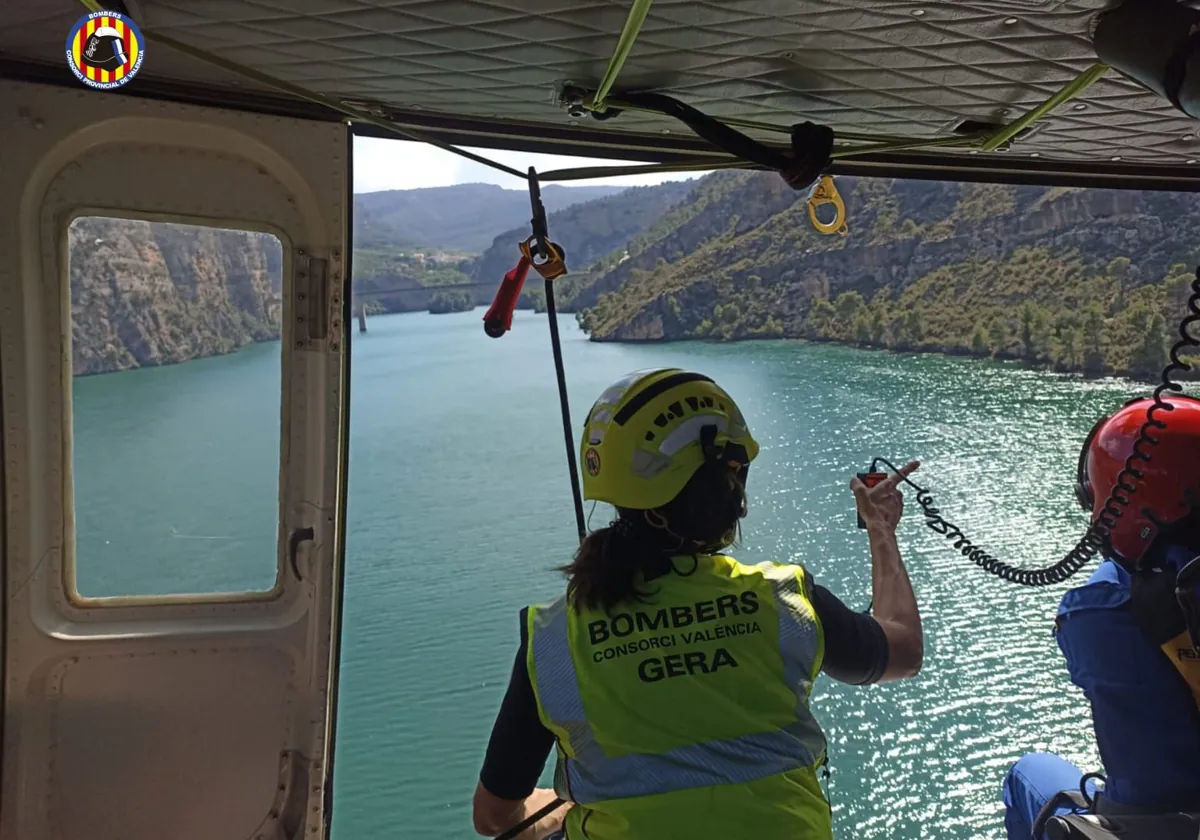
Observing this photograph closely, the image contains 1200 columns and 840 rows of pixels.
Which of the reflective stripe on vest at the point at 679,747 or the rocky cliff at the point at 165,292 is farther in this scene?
the rocky cliff at the point at 165,292

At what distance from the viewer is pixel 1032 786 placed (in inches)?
75.5

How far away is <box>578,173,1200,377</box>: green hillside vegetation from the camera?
1598 centimetres

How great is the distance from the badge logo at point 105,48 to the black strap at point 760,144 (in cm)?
84

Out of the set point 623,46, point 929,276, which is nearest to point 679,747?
point 623,46

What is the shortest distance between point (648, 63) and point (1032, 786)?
66.9 inches

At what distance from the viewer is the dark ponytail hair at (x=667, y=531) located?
42.6 inches

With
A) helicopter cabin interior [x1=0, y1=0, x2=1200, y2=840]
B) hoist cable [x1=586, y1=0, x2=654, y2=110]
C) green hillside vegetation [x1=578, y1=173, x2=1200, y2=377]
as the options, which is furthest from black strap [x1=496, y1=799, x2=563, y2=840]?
green hillside vegetation [x1=578, y1=173, x2=1200, y2=377]

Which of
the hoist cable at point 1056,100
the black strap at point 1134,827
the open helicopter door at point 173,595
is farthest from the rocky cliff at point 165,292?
the black strap at point 1134,827

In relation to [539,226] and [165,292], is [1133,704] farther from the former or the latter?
[165,292]

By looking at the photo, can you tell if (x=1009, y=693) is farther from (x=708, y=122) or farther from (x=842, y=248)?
(x=842, y=248)

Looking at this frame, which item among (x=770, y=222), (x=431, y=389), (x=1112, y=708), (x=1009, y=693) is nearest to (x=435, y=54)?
(x=1112, y=708)

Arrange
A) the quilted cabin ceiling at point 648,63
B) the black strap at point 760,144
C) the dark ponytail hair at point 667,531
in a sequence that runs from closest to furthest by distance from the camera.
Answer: the dark ponytail hair at point 667,531, the quilted cabin ceiling at point 648,63, the black strap at point 760,144

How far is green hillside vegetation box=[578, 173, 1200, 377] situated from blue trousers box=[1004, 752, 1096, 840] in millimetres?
13308

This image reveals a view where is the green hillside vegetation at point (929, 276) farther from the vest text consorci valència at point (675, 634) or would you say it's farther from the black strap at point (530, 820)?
the vest text consorci valència at point (675, 634)
